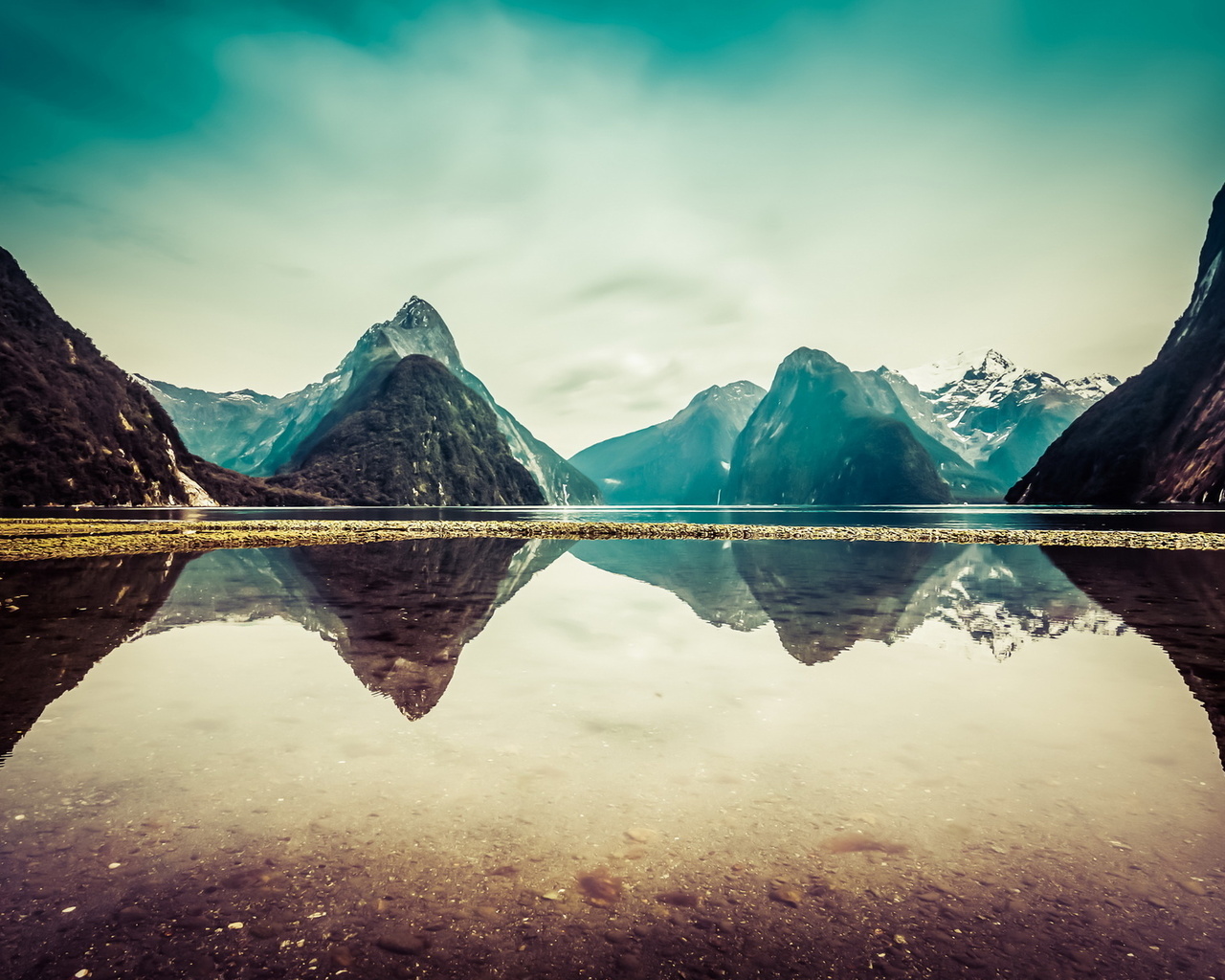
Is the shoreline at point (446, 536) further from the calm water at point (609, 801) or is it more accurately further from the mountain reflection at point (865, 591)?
the calm water at point (609, 801)

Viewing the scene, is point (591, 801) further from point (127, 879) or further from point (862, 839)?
point (127, 879)

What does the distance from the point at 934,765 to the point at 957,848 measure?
2.50m

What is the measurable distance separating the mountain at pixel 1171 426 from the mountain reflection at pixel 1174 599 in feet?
419

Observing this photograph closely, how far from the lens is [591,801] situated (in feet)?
26.9

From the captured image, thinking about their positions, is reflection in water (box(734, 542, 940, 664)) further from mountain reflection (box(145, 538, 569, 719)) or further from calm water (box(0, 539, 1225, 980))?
mountain reflection (box(145, 538, 569, 719))

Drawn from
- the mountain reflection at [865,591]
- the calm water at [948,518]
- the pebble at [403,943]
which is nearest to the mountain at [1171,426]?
the calm water at [948,518]

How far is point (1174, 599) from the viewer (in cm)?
Answer: 2431

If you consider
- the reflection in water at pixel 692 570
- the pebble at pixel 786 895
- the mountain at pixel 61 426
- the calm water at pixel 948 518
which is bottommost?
the pebble at pixel 786 895

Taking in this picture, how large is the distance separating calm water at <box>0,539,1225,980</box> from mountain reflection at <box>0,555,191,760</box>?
18cm

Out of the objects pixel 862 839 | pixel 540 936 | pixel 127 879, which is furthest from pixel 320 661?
pixel 862 839

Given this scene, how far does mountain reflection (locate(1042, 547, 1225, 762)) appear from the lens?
1395 centimetres

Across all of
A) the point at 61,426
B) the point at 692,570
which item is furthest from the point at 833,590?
the point at 61,426

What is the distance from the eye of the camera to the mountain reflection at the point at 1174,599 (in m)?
13.9

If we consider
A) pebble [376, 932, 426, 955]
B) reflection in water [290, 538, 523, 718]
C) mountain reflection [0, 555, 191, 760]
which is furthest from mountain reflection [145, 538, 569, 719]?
pebble [376, 932, 426, 955]
